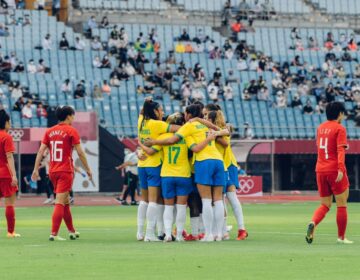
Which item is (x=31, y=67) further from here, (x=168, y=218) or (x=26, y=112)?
(x=168, y=218)

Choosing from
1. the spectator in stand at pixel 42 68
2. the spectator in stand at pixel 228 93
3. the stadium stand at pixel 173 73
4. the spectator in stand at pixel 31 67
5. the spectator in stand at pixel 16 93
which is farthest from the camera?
the spectator in stand at pixel 228 93

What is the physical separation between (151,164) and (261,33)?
45.8m

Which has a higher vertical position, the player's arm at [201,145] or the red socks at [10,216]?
the player's arm at [201,145]

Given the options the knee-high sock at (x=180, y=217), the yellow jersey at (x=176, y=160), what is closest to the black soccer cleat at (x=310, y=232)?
the knee-high sock at (x=180, y=217)

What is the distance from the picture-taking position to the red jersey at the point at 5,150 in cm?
2302

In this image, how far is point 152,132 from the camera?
2186 cm

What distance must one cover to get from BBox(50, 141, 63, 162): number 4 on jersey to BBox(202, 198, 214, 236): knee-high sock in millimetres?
2566

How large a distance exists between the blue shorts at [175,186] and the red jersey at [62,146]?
164 centimetres

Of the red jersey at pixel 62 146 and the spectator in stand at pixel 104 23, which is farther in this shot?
the spectator in stand at pixel 104 23

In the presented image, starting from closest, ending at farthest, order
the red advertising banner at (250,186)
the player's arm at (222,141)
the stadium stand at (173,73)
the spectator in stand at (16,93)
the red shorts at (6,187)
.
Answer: the player's arm at (222,141), the red shorts at (6,187), the red advertising banner at (250,186), the spectator in stand at (16,93), the stadium stand at (173,73)

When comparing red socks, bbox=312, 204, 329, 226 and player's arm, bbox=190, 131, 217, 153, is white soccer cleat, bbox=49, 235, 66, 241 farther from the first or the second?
red socks, bbox=312, 204, 329, 226

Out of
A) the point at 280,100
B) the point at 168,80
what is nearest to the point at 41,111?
the point at 168,80

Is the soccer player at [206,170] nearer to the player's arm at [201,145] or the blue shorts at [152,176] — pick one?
the player's arm at [201,145]

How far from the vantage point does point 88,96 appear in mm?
56562
